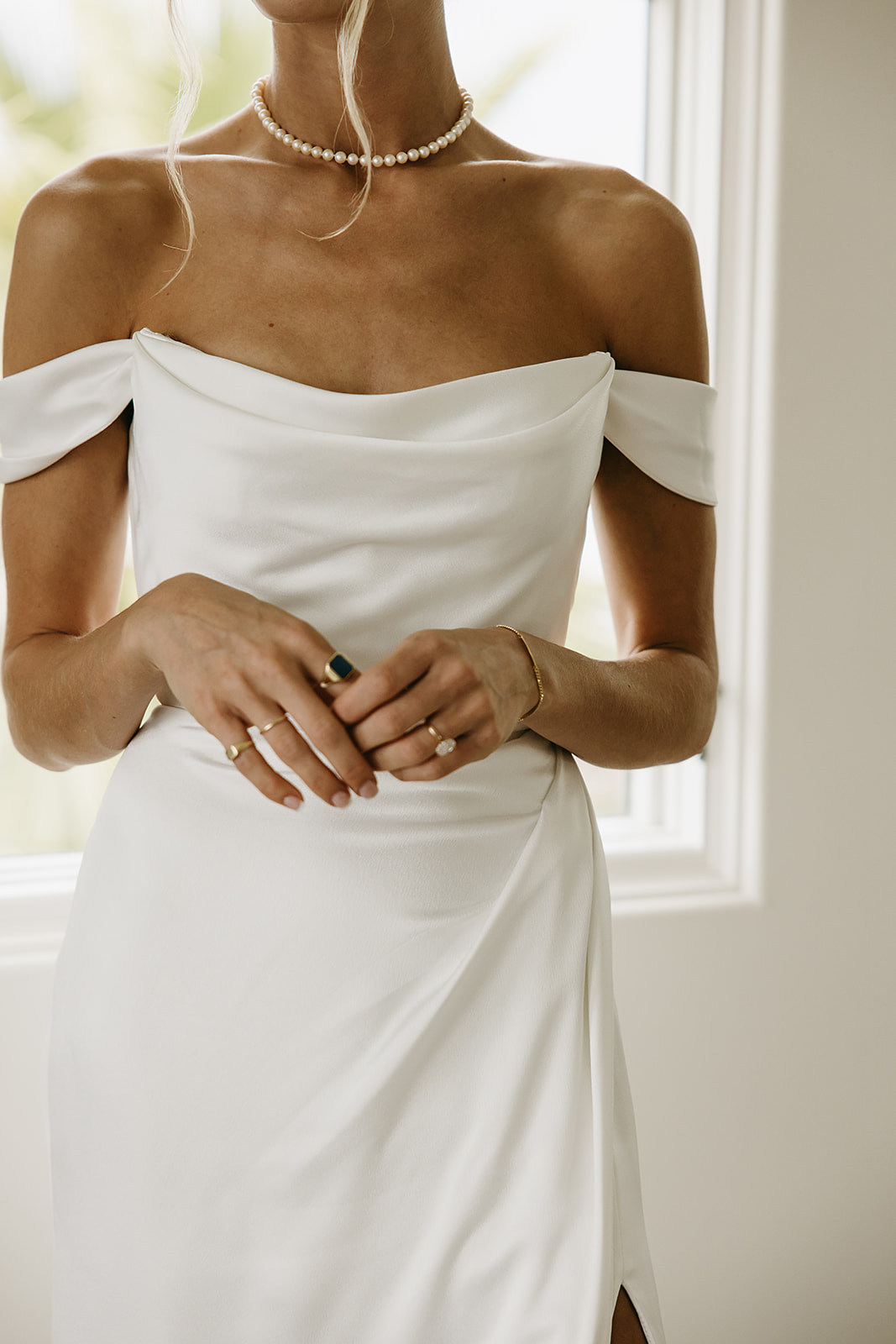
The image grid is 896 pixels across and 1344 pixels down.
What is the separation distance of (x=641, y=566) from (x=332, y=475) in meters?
0.38

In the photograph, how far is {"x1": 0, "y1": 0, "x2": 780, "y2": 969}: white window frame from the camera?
6.54ft

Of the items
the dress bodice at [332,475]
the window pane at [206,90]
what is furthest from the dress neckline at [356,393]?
the window pane at [206,90]

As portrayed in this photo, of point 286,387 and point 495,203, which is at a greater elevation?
point 495,203

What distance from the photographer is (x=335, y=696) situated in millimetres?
767

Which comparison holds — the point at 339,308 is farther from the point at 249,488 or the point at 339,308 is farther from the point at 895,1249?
the point at 895,1249

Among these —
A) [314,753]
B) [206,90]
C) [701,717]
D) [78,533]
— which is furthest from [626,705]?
[206,90]

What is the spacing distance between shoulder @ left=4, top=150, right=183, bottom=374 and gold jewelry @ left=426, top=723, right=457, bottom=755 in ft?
1.68

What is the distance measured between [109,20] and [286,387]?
51.7 inches

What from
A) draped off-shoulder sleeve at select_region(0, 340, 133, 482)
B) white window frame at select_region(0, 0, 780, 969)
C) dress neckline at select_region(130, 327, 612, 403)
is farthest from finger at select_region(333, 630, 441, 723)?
white window frame at select_region(0, 0, 780, 969)

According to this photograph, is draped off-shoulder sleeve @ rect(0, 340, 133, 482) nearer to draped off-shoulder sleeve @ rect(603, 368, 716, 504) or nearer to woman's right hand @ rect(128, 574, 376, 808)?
woman's right hand @ rect(128, 574, 376, 808)

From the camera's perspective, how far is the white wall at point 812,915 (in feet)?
6.62

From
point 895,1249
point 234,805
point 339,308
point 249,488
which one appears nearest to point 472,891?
point 234,805

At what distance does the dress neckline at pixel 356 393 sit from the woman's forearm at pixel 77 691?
0.78 ft

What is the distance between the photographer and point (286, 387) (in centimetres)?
94
